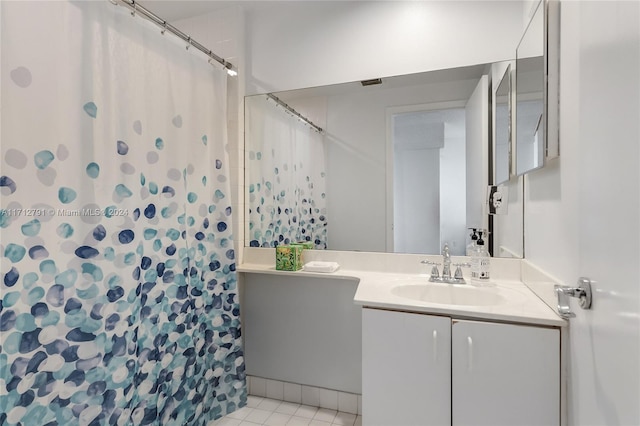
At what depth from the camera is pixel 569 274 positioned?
104 cm

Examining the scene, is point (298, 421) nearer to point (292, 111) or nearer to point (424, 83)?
point (292, 111)

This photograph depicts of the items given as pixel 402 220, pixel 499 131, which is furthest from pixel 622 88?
pixel 402 220

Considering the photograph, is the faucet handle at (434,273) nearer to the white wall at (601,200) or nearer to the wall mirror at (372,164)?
the wall mirror at (372,164)

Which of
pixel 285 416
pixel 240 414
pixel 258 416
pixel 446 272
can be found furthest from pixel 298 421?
pixel 446 272

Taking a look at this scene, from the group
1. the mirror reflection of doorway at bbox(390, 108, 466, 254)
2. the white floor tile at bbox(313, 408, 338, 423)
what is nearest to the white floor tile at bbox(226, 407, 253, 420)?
the white floor tile at bbox(313, 408, 338, 423)

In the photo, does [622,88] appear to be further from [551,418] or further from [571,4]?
[551,418]

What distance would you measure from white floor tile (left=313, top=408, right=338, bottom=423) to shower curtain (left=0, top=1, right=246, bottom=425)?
1.76 ft

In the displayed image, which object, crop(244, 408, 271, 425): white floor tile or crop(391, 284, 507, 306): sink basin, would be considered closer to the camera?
crop(391, 284, 507, 306): sink basin

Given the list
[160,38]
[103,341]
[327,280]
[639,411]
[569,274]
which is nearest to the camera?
[639,411]

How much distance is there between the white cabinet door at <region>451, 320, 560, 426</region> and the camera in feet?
3.61

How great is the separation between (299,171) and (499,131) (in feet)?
3.69

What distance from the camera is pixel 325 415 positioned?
73.5 inches

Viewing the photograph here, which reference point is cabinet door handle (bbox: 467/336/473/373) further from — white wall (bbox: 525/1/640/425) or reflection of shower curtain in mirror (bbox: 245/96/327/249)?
reflection of shower curtain in mirror (bbox: 245/96/327/249)

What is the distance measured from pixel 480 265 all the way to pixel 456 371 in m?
0.57
